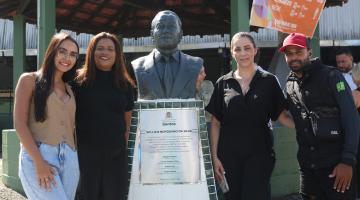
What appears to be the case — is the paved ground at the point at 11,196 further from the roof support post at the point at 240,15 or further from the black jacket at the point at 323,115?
the black jacket at the point at 323,115

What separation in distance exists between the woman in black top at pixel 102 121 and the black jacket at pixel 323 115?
138cm

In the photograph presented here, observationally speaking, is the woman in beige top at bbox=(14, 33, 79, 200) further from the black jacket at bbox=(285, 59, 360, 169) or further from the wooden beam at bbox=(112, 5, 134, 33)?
the wooden beam at bbox=(112, 5, 134, 33)

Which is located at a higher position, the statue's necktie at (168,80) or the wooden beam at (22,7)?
the wooden beam at (22,7)

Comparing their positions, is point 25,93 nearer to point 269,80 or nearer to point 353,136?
point 269,80

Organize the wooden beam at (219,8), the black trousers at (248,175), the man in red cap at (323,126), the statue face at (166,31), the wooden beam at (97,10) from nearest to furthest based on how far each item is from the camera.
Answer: the man in red cap at (323,126) < the black trousers at (248,175) < the statue face at (166,31) < the wooden beam at (219,8) < the wooden beam at (97,10)

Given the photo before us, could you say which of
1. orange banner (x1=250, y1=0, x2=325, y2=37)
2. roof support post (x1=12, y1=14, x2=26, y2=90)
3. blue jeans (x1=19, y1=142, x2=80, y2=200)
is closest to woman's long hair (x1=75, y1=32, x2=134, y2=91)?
blue jeans (x1=19, y1=142, x2=80, y2=200)

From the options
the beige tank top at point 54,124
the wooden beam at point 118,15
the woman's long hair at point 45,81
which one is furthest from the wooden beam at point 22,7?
the beige tank top at point 54,124

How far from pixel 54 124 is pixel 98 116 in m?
0.46

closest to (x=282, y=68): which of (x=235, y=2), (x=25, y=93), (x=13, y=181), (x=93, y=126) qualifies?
(x=235, y=2)

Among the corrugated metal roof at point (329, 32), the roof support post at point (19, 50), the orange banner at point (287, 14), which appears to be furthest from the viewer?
the corrugated metal roof at point (329, 32)

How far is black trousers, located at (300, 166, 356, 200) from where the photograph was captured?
3.32m

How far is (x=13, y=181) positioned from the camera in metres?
6.77

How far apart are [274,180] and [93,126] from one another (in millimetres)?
3675

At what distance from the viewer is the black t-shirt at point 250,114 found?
3.46 m
